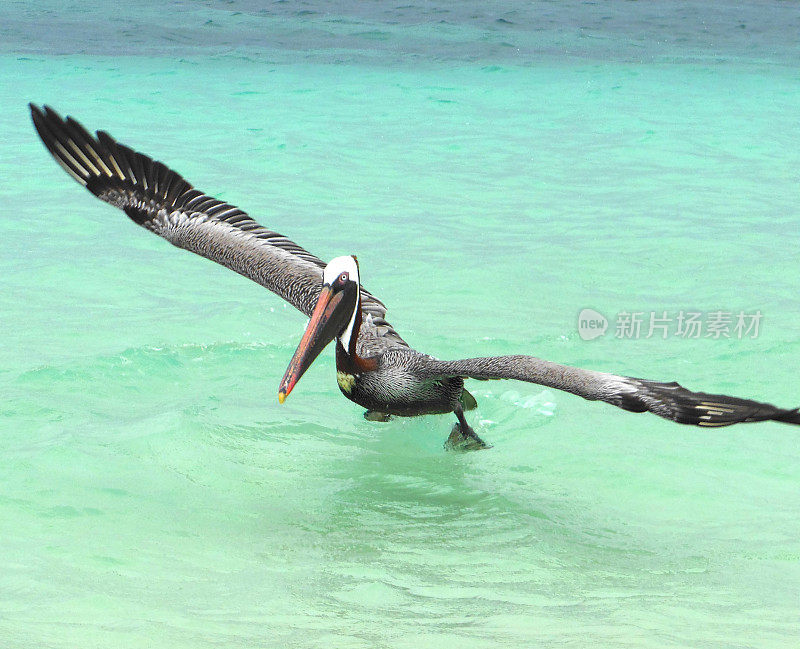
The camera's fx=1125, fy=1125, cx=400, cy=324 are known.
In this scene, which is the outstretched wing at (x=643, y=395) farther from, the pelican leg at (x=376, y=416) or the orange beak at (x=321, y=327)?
the pelican leg at (x=376, y=416)

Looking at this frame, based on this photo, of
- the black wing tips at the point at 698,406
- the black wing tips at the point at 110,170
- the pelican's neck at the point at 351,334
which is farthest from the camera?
the black wing tips at the point at 110,170

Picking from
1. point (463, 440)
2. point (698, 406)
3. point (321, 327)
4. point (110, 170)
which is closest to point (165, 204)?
point (110, 170)

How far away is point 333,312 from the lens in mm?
5914

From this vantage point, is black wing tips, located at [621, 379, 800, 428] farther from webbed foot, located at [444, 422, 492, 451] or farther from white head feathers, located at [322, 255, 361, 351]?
webbed foot, located at [444, 422, 492, 451]

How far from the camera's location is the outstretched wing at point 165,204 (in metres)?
7.24

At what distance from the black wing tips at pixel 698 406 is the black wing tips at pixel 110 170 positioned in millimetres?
3867

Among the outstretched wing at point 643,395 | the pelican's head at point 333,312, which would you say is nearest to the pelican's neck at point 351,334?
the pelican's head at point 333,312

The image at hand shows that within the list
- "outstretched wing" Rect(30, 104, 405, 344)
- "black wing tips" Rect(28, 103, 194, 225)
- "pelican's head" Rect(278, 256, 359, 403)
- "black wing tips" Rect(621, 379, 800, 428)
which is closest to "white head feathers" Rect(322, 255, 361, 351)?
"pelican's head" Rect(278, 256, 359, 403)

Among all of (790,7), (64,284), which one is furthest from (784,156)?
(790,7)

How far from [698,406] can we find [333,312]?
2.06m

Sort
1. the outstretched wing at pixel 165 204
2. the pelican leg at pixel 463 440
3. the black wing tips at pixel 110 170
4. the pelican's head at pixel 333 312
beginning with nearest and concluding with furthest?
the pelican's head at pixel 333 312 < the pelican leg at pixel 463 440 < the outstretched wing at pixel 165 204 < the black wing tips at pixel 110 170

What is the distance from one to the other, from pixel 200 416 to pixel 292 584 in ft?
7.22

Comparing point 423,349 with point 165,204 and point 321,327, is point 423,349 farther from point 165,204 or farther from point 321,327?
point 321,327

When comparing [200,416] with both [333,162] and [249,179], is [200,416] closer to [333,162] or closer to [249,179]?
[249,179]
